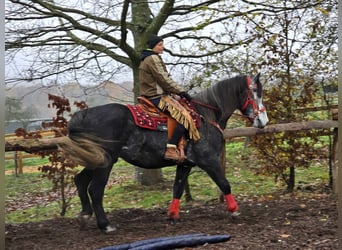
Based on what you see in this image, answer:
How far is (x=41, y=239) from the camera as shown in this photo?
14.4 ft

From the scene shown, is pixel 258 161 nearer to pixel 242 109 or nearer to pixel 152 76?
pixel 242 109

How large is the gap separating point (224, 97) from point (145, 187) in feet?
7.38

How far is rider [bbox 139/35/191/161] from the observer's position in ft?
14.8

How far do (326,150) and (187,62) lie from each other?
7.38 ft

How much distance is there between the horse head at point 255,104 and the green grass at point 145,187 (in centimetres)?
192

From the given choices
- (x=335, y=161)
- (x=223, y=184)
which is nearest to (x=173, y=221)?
(x=223, y=184)

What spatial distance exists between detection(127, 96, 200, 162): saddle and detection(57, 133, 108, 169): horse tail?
47 cm

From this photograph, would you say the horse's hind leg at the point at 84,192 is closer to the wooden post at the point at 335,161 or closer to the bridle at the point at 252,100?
the bridle at the point at 252,100

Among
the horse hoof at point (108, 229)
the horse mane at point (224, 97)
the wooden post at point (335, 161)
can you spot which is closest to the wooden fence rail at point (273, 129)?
the wooden post at point (335, 161)

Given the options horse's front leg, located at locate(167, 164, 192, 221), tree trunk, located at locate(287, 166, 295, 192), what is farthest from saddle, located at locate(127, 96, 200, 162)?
tree trunk, located at locate(287, 166, 295, 192)

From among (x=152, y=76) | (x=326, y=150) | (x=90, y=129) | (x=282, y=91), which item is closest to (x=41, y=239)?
(x=90, y=129)

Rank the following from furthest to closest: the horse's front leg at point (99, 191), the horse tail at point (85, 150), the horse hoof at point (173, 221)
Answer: the horse hoof at point (173, 221) → the horse's front leg at point (99, 191) → the horse tail at point (85, 150)

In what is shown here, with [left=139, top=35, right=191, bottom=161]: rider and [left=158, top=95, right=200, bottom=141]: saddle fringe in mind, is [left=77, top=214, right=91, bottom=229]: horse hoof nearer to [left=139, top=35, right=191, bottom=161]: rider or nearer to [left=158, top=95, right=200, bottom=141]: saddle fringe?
[left=139, top=35, right=191, bottom=161]: rider

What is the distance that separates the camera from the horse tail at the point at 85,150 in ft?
13.8
